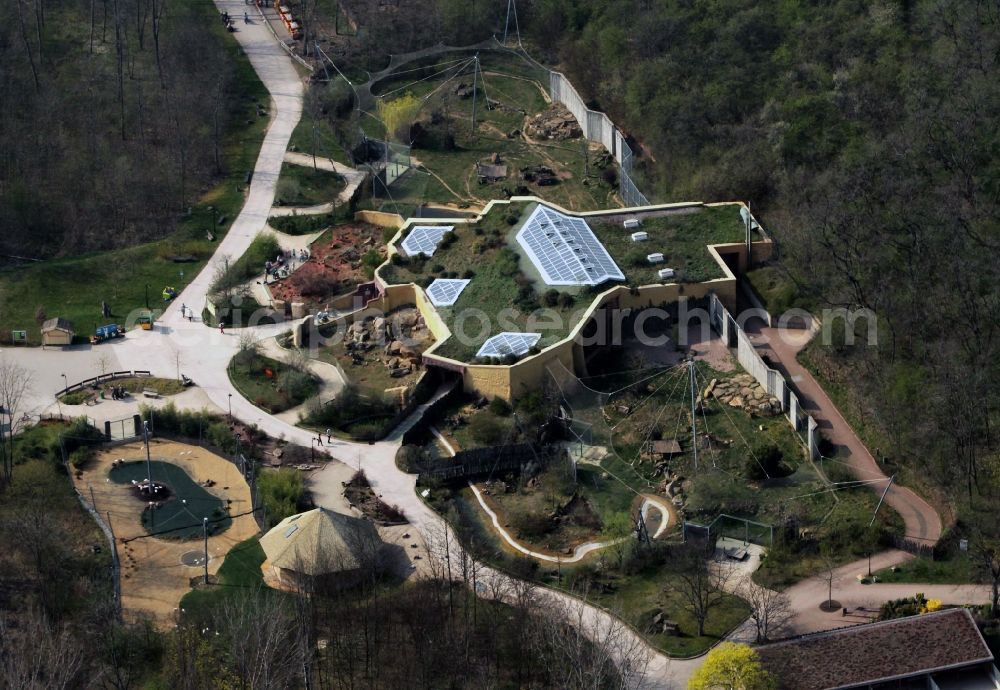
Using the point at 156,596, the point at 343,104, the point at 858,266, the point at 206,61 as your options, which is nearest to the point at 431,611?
the point at 156,596

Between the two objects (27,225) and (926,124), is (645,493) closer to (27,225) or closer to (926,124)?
(926,124)

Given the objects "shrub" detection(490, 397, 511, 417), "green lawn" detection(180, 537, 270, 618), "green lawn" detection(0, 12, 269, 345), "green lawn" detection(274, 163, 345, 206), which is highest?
"green lawn" detection(274, 163, 345, 206)

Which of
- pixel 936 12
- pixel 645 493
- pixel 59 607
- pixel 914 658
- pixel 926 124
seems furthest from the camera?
Result: pixel 936 12

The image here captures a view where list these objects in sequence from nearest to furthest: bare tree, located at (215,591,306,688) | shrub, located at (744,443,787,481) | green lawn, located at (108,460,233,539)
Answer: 1. bare tree, located at (215,591,306,688)
2. shrub, located at (744,443,787,481)
3. green lawn, located at (108,460,233,539)

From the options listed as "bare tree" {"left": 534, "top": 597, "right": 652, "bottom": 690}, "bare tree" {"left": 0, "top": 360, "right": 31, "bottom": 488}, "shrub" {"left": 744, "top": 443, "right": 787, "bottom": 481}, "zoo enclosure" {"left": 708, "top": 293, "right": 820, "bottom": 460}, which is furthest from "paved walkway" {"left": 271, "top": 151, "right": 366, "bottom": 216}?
"bare tree" {"left": 534, "top": 597, "right": 652, "bottom": 690}

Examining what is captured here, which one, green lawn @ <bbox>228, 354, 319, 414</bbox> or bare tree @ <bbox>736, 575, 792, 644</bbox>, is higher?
green lawn @ <bbox>228, 354, 319, 414</bbox>

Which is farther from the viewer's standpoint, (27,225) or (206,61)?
(206,61)

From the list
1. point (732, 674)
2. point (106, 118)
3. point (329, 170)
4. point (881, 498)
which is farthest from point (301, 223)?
point (732, 674)

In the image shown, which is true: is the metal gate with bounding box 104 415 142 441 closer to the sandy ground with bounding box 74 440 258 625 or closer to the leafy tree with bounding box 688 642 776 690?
the sandy ground with bounding box 74 440 258 625
